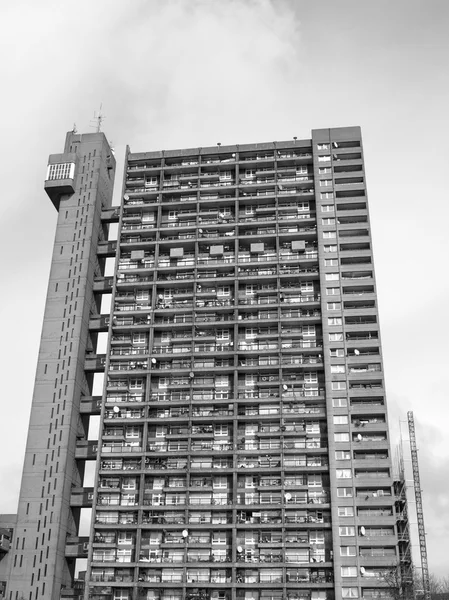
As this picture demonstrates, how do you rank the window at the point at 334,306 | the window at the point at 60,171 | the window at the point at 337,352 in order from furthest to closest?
the window at the point at 60,171 → the window at the point at 334,306 → the window at the point at 337,352

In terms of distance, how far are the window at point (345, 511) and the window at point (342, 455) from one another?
21.9 ft

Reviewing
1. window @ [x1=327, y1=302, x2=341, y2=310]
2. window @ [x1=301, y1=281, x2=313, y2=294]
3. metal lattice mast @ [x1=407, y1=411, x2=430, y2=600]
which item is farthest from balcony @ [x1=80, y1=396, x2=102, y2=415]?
metal lattice mast @ [x1=407, y1=411, x2=430, y2=600]

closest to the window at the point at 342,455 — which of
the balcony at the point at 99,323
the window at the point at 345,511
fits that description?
the window at the point at 345,511

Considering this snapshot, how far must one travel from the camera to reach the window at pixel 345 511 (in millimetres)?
101062

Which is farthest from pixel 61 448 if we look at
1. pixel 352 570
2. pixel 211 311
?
pixel 352 570

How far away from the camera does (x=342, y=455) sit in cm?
10500

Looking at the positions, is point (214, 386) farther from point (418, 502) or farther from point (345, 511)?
point (418, 502)

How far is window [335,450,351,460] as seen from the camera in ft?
344

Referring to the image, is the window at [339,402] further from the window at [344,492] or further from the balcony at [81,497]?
the balcony at [81,497]

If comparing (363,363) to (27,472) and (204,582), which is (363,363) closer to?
(204,582)

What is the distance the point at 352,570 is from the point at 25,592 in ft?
141

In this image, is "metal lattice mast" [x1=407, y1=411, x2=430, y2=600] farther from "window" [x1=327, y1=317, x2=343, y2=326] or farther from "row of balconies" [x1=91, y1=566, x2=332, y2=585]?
"window" [x1=327, y1=317, x2=343, y2=326]

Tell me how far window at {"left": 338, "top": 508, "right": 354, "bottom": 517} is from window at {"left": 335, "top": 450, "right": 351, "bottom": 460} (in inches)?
262

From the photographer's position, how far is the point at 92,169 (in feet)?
434
